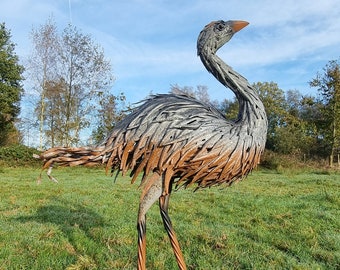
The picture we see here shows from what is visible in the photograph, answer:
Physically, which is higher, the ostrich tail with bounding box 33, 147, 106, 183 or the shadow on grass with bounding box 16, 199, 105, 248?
the ostrich tail with bounding box 33, 147, 106, 183

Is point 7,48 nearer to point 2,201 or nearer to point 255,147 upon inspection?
point 2,201

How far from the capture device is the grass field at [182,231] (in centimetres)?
450

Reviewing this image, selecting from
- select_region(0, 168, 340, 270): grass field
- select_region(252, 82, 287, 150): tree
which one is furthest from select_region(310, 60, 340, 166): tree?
select_region(0, 168, 340, 270): grass field

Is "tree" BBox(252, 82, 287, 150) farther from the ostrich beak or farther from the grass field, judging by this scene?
the ostrich beak

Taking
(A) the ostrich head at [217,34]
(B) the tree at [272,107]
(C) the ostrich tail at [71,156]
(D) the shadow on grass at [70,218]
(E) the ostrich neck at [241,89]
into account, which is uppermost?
(B) the tree at [272,107]

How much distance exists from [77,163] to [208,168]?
1.10 meters

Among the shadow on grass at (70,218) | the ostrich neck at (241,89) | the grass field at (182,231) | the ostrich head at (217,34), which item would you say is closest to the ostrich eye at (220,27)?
the ostrich head at (217,34)

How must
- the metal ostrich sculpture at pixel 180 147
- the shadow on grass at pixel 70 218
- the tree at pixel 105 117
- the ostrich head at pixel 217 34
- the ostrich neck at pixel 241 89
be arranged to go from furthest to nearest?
1. the tree at pixel 105 117
2. the shadow on grass at pixel 70 218
3. the ostrich head at pixel 217 34
4. the ostrich neck at pixel 241 89
5. the metal ostrich sculpture at pixel 180 147

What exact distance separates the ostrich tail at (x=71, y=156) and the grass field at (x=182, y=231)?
5.51 feet

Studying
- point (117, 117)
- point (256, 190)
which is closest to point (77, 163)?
point (256, 190)

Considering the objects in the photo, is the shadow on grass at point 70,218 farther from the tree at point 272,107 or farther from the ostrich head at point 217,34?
the tree at point 272,107

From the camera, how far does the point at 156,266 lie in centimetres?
422

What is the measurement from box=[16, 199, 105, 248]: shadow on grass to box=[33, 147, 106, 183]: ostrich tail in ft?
8.48

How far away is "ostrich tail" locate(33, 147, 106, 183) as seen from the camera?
3.01 metres
